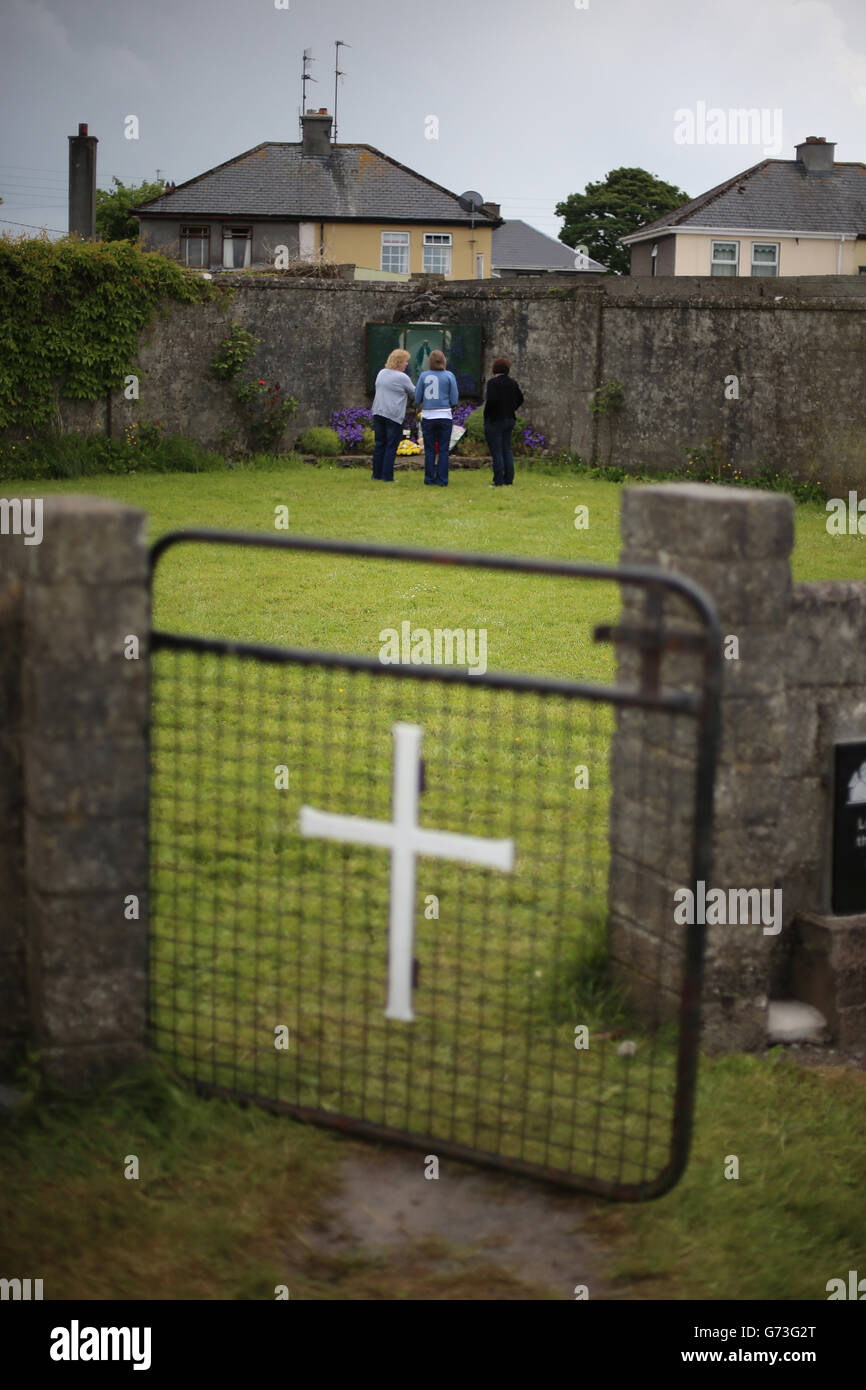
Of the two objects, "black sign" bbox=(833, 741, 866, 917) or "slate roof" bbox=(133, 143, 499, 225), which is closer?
"black sign" bbox=(833, 741, 866, 917)

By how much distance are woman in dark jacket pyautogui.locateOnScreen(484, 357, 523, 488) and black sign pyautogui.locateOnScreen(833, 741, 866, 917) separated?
13136 millimetres

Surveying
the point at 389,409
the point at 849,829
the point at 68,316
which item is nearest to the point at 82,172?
the point at 68,316

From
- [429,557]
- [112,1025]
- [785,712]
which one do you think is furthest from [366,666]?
[785,712]

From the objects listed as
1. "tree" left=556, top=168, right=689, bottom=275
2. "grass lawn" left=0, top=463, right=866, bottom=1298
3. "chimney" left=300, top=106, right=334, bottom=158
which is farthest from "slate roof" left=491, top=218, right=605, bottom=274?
"grass lawn" left=0, top=463, right=866, bottom=1298

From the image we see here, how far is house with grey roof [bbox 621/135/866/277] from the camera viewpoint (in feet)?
156

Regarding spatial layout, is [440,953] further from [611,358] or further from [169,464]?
[611,358]

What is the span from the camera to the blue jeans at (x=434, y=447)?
57.7 feet

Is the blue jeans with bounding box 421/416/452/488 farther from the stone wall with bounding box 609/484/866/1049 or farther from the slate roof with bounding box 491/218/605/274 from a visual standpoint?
the slate roof with bounding box 491/218/605/274

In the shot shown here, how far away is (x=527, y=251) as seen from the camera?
6825 centimetres

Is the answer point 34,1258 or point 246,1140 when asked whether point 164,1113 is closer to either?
point 246,1140

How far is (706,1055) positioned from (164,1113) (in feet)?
5.97

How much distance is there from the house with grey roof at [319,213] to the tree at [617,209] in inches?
1022
